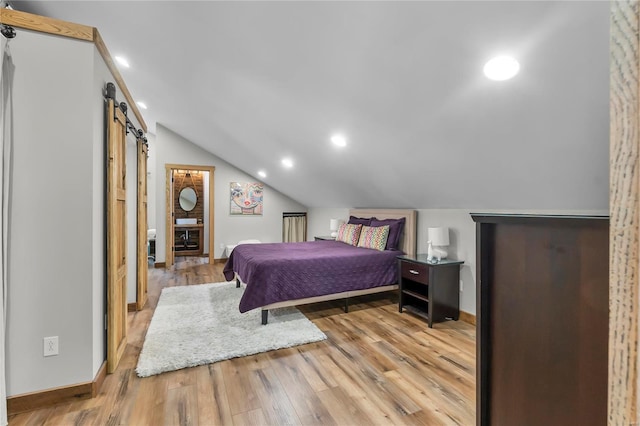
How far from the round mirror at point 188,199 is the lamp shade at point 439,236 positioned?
6336mm

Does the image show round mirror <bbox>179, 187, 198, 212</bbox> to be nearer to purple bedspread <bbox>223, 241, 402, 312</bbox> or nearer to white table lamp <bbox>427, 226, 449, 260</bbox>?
purple bedspread <bbox>223, 241, 402, 312</bbox>

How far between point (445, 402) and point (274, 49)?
262 centimetres

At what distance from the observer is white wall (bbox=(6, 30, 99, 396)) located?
5.95ft

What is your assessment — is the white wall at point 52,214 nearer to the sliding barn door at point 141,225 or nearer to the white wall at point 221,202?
the sliding barn door at point 141,225

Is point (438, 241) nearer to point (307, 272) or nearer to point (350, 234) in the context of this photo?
point (307, 272)

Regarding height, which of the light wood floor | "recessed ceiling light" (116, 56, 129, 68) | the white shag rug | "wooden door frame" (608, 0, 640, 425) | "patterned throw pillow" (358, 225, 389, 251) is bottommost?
the light wood floor

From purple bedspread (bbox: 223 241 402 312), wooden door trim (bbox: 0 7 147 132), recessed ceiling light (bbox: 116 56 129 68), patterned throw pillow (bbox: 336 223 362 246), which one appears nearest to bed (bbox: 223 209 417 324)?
purple bedspread (bbox: 223 241 402 312)

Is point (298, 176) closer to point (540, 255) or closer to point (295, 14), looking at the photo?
point (295, 14)

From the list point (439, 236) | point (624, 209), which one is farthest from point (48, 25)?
point (439, 236)

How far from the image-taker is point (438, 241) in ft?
11.1

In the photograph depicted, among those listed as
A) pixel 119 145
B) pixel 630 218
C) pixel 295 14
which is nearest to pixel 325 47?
pixel 295 14

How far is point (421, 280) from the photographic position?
11.0 feet

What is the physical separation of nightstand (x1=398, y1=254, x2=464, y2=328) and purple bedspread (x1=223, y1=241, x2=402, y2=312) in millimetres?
292

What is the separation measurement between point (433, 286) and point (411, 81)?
6.72 ft
